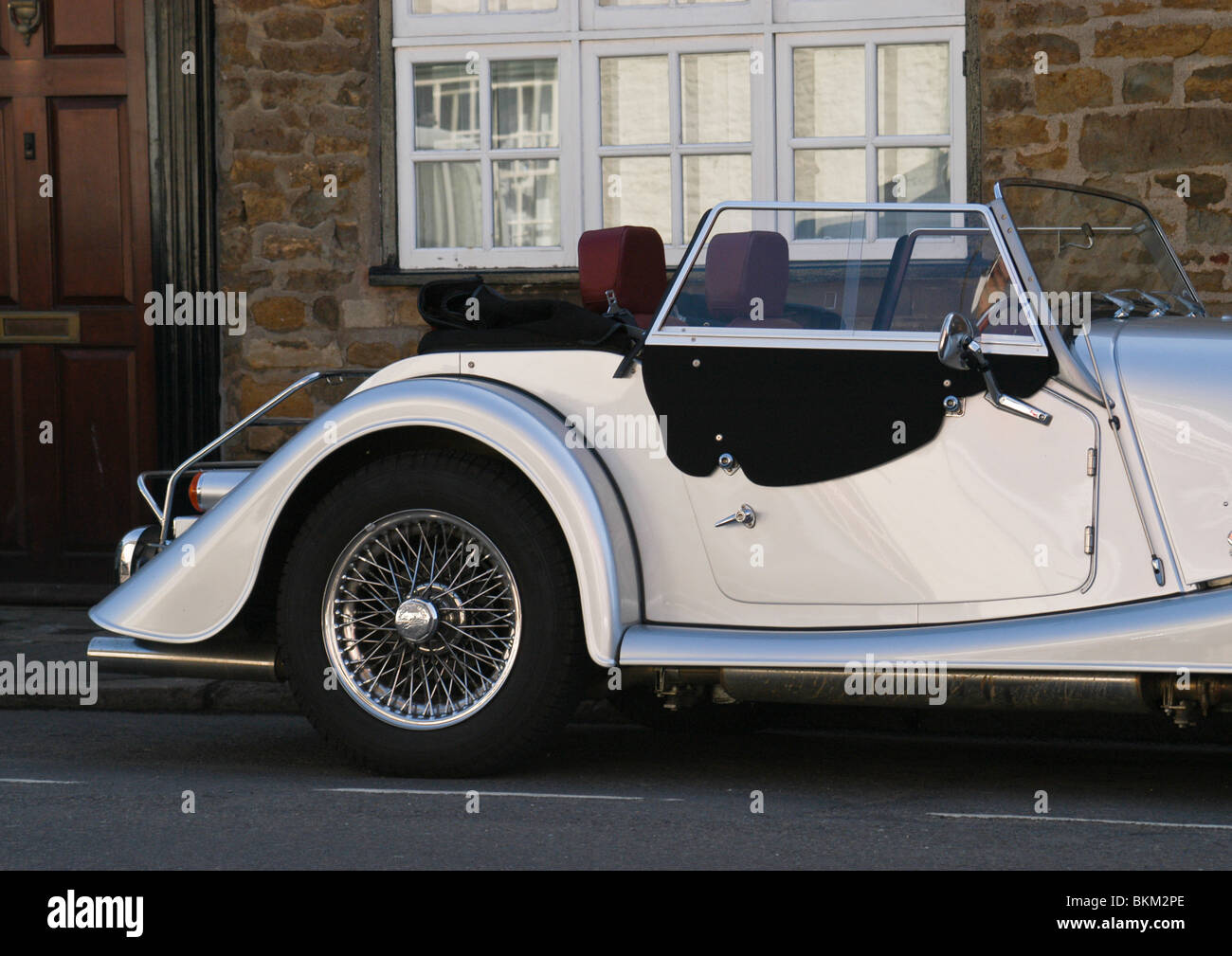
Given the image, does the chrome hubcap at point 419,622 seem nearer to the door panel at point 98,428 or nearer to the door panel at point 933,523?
the door panel at point 933,523

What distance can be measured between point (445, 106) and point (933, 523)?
17.7 feet

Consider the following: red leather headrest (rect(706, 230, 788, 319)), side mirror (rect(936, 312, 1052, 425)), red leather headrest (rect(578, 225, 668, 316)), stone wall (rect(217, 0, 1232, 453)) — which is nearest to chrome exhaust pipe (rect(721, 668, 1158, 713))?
side mirror (rect(936, 312, 1052, 425))

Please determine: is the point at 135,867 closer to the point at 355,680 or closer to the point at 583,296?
the point at 355,680

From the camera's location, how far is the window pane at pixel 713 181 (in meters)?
9.10

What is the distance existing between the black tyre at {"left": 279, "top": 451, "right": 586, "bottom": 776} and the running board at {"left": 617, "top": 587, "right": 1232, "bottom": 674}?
28 cm

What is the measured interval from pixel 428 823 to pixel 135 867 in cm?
77

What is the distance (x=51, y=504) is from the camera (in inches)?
369

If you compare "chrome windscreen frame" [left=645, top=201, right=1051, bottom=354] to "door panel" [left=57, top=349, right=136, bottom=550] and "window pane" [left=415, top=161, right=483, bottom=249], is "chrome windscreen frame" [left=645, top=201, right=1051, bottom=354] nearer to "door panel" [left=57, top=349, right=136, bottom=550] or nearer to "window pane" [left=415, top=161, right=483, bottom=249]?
"window pane" [left=415, top=161, right=483, bottom=249]

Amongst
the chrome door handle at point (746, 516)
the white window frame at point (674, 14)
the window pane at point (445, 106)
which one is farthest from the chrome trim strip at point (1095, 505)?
the window pane at point (445, 106)

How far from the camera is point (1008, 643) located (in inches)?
179

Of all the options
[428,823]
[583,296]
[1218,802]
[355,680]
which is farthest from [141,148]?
[1218,802]

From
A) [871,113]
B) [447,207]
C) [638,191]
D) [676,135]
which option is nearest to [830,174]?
[871,113]

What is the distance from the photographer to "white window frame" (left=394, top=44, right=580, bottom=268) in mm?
9219

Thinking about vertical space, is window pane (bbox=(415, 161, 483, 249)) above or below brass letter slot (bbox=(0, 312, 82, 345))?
above
